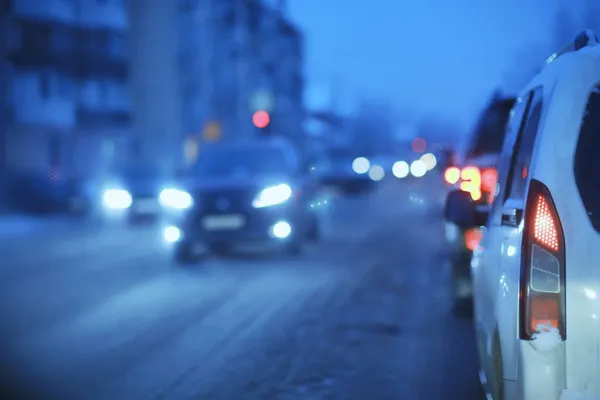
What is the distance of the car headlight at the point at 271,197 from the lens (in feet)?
48.0

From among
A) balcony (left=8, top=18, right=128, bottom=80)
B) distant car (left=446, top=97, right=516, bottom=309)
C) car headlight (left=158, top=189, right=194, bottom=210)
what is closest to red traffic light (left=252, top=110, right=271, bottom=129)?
car headlight (left=158, top=189, right=194, bottom=210)

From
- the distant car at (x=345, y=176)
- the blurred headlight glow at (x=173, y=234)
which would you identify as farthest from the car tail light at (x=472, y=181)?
the distant car at (x=345, y=176)

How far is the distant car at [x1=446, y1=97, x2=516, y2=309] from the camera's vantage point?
9.33 metres

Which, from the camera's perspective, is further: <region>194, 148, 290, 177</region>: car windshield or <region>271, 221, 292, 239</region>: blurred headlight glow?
<region>194, 148, 290, 177</region>: car windshield

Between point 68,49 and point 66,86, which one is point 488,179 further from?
point 68,49

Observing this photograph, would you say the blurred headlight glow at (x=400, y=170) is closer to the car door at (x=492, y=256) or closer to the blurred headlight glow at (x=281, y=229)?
the blurred headlight glow at (x=281, y=229)

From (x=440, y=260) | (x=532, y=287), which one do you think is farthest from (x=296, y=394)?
(x=440, y=260)

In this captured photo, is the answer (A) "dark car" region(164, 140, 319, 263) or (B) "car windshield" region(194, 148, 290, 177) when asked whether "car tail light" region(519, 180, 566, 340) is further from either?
(B) "car windshield" region(194, 148, 290, 177)

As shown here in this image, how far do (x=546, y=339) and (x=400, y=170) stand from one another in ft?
169

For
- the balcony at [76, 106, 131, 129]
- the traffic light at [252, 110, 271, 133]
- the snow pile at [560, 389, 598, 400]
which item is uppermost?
A: the balcony at [76, 106, 131, 129]

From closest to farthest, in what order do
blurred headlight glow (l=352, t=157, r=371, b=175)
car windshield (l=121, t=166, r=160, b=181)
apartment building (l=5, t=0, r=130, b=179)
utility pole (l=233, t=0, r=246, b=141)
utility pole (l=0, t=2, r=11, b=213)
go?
1. car windshield (l=121, t=166, r=160, b=181)
2. utility pole (l=0, t=2, r=11, b=213)
3. apartment building (l=5, t=0, r=130, b=179)
4. blurred headlight glow (l=352, t=157, r=371, b=175)
5. utility pole (l=233, t=0, r=246, b=141)

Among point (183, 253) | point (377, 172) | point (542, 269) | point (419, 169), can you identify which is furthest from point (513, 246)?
point (377, 172)

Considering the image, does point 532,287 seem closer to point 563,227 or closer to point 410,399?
point 563,227

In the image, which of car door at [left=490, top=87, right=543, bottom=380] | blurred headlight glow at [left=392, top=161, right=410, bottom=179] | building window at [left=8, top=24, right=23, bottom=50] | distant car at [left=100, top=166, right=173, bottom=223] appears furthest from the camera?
blurred headlight glow at [left=392, top=161, right=410, bottom=179]
